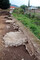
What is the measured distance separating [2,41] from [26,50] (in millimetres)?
828

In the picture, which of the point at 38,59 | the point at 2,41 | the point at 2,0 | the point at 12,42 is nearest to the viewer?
the point at 38,59

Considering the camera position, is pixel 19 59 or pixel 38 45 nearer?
pixel 19 59

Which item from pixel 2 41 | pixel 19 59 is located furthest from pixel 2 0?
pixel 19 59

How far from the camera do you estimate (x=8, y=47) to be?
3217 millimetres

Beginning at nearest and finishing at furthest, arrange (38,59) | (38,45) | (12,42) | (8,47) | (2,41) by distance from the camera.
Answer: (38,59), (38,45), (8,47), (12,42), (2,41)

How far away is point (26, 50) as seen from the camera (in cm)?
307

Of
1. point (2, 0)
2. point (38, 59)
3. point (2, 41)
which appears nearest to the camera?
point (38, 59)

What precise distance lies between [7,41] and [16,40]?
22 centimetres

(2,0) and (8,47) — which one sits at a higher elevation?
(8,47)

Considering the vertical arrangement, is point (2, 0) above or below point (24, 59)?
below

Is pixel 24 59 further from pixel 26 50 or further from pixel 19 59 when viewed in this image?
pixel 26 50

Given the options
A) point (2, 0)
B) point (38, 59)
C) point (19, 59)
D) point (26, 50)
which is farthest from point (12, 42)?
point (2, 0)

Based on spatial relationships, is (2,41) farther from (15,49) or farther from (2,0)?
(2,0)

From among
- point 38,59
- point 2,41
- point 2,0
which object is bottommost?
point 2,0
